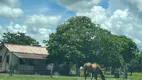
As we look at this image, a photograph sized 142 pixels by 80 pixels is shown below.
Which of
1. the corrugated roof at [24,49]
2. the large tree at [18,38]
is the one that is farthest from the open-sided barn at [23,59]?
the large tree at [18,38]

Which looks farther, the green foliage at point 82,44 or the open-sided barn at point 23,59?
the open-sided barn at point 23,59

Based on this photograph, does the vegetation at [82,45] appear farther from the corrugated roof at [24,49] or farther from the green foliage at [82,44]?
the corrugated roof at [24,49]

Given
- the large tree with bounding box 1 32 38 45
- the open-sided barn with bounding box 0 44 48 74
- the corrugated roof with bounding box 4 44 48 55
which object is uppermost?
the large tree with bounding box 1 32 38 45

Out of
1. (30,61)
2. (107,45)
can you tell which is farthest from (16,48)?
(107,45)

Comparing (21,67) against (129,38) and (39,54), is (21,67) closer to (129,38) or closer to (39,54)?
(39,54)

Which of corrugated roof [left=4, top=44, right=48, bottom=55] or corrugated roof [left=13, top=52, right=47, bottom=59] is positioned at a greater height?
corrugated roof [left=4, top=44, right=48, bottom=55]

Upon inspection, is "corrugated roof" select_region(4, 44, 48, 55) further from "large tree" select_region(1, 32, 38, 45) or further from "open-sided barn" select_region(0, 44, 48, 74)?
"large tree" select_region(1, 32, 38, 45)

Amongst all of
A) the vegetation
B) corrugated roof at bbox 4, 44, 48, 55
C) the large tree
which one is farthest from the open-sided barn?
the large tree

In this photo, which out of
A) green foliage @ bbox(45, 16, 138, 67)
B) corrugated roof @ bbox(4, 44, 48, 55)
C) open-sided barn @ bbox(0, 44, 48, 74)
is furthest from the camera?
corrugated roof @ bbox(4, 44, 48, 55)

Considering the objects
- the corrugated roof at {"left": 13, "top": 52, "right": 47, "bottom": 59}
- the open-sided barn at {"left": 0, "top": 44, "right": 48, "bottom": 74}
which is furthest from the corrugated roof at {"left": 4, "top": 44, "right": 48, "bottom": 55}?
the corrugated roof at {"left": 13, "top": 52, "right": 47, "bottom": 59}

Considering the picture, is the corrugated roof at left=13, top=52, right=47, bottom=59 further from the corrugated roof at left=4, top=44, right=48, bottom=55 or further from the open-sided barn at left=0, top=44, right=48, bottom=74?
the corrugated roof at left=4, top=44, right=48, bottom=55

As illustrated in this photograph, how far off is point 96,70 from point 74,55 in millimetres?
23803

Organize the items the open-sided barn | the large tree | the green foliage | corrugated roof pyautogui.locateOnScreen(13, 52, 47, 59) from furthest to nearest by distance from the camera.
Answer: the large tree < the open-sided barn < corrugated roof pyautogui.locateOnScreen(13, 52, 47, 59) < the green foliage

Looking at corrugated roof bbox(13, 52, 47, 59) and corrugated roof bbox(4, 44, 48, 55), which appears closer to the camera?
corrugated roof bbox(13, 52, 47, 59)
